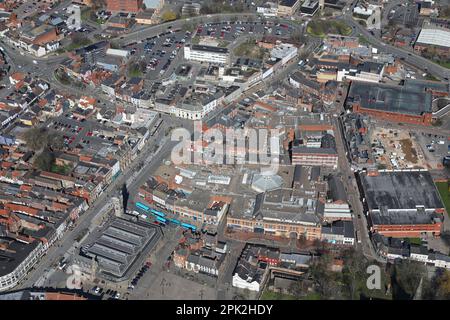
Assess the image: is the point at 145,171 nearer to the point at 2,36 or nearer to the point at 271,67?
the point at 271,67

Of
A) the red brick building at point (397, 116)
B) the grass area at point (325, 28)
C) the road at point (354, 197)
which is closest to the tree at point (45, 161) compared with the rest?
the road at point (354, 197)

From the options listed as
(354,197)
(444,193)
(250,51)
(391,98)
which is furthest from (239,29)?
(444,193)

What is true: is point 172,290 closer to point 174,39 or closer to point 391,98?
point 391,98

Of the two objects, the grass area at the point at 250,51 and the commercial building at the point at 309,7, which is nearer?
the grass area at the point at 250,51

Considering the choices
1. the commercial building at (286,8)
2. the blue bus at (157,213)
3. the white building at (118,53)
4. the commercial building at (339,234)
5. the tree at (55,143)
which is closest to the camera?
the commercial building at (339,234)

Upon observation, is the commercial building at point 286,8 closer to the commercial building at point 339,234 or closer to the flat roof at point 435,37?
the flat roof at point 435,37
